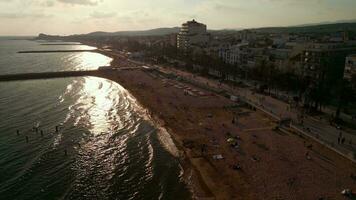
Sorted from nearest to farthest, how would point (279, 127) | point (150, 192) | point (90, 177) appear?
point (150, 192) < point (90, 177) < point (279, 127)

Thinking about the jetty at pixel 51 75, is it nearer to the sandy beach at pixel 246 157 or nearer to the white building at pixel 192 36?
the white building at pixel 192 36

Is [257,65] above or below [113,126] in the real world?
above

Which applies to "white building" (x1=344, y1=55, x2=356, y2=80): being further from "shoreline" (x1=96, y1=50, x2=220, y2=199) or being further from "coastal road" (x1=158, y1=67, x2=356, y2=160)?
A: "shoreline" (x1=96, y1=50, x2=220, y2=199)

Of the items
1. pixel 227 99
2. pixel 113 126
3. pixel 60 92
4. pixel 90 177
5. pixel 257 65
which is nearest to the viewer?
pixel 90 177

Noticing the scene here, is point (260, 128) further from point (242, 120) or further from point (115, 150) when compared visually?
point (115, 150)

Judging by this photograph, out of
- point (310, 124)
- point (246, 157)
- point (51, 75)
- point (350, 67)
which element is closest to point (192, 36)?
point (51, 75)

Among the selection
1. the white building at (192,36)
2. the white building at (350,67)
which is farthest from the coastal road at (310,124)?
the white building at (192,36)

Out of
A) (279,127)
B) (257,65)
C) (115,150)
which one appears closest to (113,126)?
(115,150)

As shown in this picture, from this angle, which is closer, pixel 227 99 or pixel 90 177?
pixel 90 177
